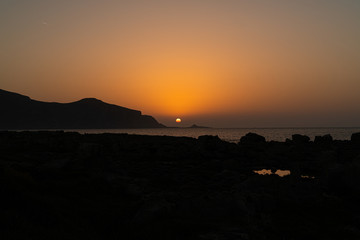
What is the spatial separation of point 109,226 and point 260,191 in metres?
9.53

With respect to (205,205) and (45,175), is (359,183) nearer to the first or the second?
(205,205)

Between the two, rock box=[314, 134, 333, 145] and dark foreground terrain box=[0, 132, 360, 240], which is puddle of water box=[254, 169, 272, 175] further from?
rock box=[314, 134, 333, 145]

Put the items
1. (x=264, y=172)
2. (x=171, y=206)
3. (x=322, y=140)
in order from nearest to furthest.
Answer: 1. (x=171, y=206)
2. (x=264, y=172)
3. (x=322, y=140)

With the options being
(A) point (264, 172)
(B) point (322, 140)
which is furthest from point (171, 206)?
(B) point (322, 140)

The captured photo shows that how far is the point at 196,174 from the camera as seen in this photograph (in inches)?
1006

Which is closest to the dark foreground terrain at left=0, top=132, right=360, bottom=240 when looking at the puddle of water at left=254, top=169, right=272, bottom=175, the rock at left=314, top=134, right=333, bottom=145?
the puddle of water at left=254, top=169, right=272, bottom=175

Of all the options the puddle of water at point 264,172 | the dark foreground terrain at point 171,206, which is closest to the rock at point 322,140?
the puddle of water at point 264,172

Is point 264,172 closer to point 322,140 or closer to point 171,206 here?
point 171,206

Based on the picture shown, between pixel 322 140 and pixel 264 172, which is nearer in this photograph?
pixel 264 172

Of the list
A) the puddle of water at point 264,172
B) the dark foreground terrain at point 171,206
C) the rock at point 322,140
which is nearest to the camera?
the dark foreground terrain at point 171,206

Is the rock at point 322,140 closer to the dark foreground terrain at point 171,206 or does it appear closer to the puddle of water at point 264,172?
the puddle of water at point 264,172

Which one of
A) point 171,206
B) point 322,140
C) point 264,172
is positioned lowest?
point 264,172

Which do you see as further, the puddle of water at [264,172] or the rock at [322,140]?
the rock at [322,140]

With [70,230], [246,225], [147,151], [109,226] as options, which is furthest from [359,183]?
[147,151]
